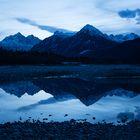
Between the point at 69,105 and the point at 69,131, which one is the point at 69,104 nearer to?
the point at 69,105

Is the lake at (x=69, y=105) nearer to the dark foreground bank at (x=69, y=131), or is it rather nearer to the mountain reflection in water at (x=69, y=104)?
the mountain reflection in water at (x=69, y=104)

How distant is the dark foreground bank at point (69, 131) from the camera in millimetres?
16703

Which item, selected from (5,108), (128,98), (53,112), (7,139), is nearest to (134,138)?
(7,139)

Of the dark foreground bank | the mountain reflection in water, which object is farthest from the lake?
the dark foreground bank

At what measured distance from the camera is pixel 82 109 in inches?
1028

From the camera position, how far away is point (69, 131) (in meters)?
17.9

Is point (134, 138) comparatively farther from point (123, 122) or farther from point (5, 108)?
point (5, 108)

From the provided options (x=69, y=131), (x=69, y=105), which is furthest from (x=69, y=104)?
(x=69, y=131)

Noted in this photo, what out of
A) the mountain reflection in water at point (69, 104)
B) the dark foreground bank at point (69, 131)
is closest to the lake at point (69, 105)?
the mountain reflection in water at point (69, 104)

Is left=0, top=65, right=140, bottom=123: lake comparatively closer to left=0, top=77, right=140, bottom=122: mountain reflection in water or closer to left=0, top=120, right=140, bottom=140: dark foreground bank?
left=0, top=77, right=140, bottom=122: mountain reflection in water

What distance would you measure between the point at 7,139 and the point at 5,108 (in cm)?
1060

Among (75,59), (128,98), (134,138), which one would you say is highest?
(75,59)

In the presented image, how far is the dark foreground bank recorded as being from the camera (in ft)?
54.8

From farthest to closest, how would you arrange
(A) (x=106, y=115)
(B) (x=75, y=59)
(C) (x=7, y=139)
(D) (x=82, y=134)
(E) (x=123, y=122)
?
(B) (x=75, y=59), (A) (x=106, y=115), (E) (x=123, y=122), (D) (x=82, y=134), (C) (x=7, y=139)
